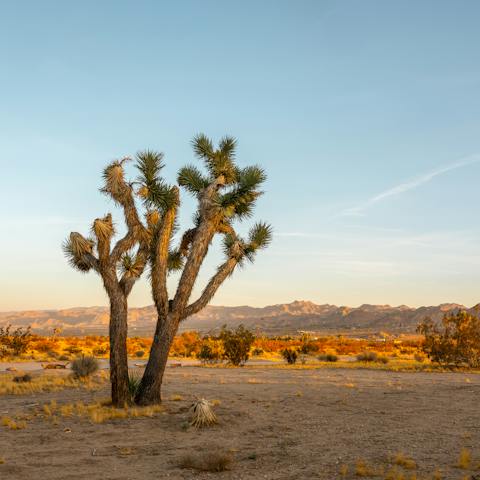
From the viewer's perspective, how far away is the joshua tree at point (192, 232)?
48.0 feet

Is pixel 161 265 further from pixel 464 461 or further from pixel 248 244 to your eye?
pixel 464 461

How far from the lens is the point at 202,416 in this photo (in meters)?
12.4

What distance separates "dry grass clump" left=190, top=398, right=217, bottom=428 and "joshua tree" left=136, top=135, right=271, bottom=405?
2257mm

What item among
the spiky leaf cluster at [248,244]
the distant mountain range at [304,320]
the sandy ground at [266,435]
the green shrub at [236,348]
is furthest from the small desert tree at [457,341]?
the distant mountain range at [304,320]

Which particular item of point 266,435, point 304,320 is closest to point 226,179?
point 266,435

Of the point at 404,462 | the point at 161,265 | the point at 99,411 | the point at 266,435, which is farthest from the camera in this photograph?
the point at 161,265

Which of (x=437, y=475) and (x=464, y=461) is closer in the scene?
(x=437, y=475)

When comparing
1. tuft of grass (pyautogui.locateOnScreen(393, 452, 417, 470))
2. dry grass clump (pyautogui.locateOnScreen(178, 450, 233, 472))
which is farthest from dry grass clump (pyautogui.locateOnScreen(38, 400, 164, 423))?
tuft of grass (pyautogui.locateOnScreen(393, 452, 417, 470))

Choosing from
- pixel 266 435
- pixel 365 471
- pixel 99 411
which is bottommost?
pixel 266 435

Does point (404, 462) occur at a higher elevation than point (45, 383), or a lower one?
higher

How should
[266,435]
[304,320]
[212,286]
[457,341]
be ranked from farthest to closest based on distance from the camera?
[304,320] < [457,341] < [212,286] < [266,435]

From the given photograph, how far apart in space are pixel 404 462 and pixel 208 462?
3.11 metres

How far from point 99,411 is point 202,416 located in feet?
9.39

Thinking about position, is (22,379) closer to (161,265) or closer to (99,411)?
(99,411)
